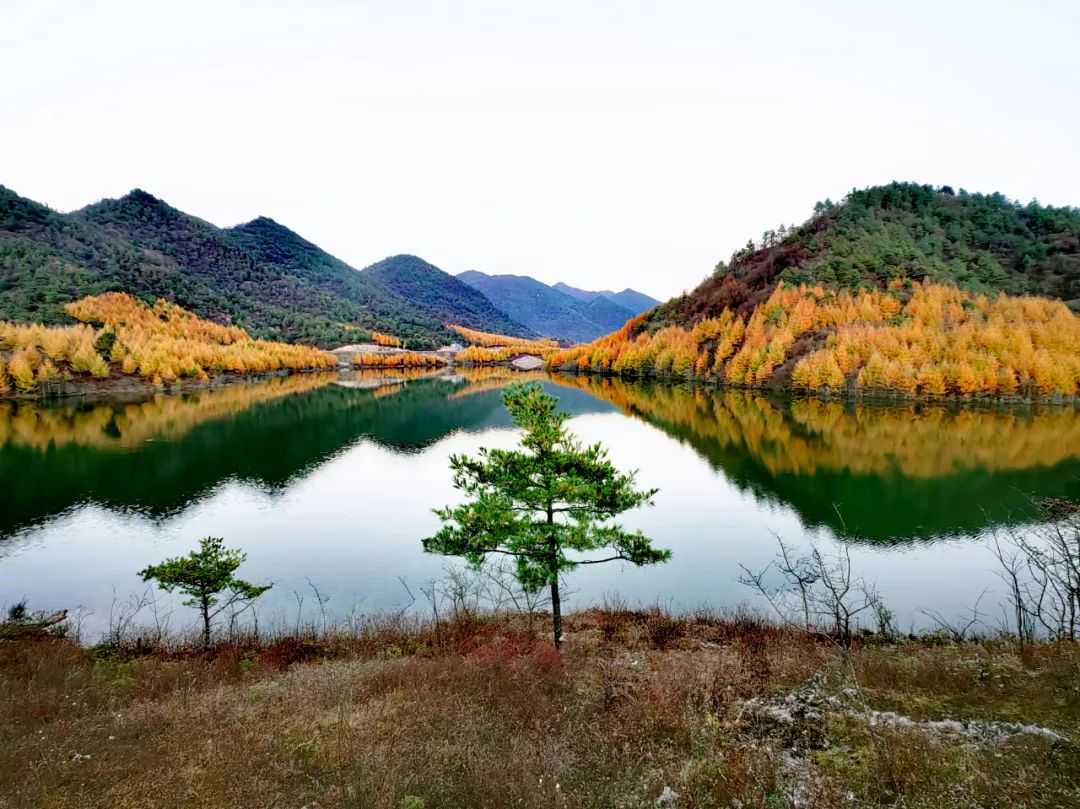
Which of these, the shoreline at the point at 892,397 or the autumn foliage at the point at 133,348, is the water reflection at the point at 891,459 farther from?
the autumn foliage at the point at 133,348

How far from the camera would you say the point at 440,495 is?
3369cm

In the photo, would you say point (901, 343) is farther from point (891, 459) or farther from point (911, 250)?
point (891, 459)

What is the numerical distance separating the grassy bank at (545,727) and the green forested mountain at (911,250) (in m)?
100

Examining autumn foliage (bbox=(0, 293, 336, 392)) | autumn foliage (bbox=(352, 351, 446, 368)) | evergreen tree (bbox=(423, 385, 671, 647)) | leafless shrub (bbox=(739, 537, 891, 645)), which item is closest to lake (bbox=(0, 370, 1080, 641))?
leafless shrub (bbox=(739, 537, 891, 645))

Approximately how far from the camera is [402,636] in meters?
14.8

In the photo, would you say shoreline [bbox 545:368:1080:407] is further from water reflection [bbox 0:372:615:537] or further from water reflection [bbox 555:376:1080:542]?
water reflection [bbox 0:372:615:537]

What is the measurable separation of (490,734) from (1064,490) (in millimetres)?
36820

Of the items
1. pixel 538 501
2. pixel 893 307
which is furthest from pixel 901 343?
pixel 538 501

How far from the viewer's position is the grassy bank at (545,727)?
6.62m

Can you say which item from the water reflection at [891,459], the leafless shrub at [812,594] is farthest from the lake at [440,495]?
the leafless shrub at [812,594]

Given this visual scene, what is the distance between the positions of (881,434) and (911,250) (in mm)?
70495

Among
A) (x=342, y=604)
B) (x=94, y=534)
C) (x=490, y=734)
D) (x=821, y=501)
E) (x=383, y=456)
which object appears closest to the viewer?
(x=490, y=734)

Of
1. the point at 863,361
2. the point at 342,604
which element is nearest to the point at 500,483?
the point at 342,604

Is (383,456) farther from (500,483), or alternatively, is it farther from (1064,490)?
(1064,490)
